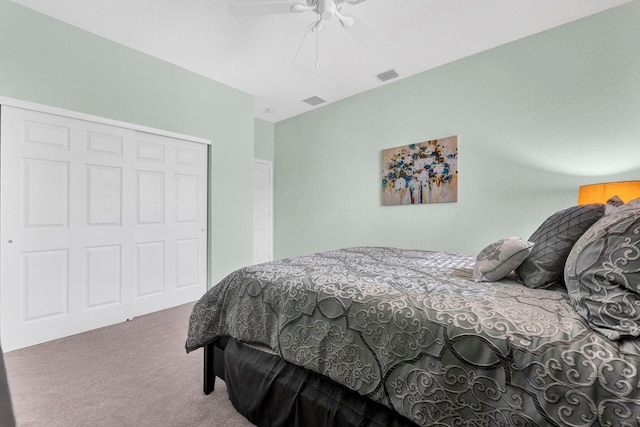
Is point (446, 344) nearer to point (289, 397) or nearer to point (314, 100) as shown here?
point (289, 397)

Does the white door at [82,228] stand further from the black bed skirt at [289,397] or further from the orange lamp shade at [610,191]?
the orange lamp shade at [610,191]

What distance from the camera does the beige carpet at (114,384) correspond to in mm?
1481

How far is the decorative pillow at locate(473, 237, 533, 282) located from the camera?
131cm

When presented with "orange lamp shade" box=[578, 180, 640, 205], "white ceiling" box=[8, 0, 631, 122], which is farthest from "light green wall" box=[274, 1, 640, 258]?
"orange lamp shade" box=[578, 180, 640, 205]

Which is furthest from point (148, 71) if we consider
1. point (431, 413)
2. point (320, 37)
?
point (431, 413)

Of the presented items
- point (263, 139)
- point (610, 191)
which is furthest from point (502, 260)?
point (263, 139)

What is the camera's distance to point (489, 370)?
0.79 metres

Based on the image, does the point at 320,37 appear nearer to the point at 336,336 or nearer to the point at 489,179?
the point at 489,179

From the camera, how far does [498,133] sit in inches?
116

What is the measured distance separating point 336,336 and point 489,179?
2752 millimetres

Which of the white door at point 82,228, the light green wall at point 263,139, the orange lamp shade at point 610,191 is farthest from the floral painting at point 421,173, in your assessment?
the white door at point 82,228

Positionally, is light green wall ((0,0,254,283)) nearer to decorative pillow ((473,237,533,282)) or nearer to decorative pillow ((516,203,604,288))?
decorative pillow ((473,237,533,282))

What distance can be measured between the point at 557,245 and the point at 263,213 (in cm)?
452

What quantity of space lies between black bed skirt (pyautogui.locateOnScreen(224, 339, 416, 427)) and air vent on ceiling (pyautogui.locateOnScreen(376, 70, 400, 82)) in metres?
3.40
